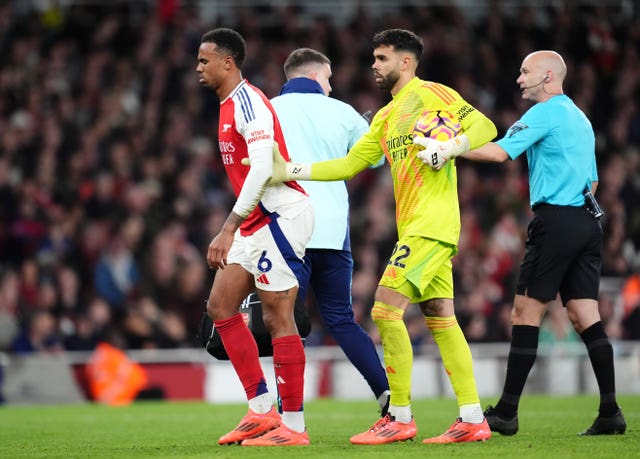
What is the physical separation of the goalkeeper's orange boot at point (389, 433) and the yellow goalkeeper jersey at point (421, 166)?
103 cm

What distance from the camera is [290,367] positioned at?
6.78 metres

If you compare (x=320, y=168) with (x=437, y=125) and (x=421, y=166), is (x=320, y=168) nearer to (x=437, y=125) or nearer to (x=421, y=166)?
(x=421, y=166)

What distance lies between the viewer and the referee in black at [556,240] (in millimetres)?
7113

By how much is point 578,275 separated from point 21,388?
25.6ft

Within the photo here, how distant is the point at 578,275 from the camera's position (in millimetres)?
7262

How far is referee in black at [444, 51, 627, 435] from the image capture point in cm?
711

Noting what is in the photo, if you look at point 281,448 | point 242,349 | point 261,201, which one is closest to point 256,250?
point 261,201

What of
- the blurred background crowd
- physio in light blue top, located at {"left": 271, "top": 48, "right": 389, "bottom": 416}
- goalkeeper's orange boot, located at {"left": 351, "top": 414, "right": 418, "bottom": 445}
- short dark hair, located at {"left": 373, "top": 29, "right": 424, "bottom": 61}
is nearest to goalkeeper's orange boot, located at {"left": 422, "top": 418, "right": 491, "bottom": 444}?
goalkeeper's orange boot, located at {"left": 351, "top": 414, "right": 418, "bottom": 445}

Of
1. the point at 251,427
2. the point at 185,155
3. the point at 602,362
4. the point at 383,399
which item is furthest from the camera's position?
the point at 185,155

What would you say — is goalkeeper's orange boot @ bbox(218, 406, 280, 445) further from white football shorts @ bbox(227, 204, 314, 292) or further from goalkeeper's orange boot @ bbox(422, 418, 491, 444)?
goalkeeper's orange boot @ bbox(422, 418, 491, 444)

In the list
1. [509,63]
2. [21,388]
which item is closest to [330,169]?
[21,388]

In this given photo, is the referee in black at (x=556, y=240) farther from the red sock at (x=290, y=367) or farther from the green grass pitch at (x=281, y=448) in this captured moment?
the red sock at (x=290, y=367)

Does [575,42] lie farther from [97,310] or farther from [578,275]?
[578,275]

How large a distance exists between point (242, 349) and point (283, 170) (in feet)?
3.44
